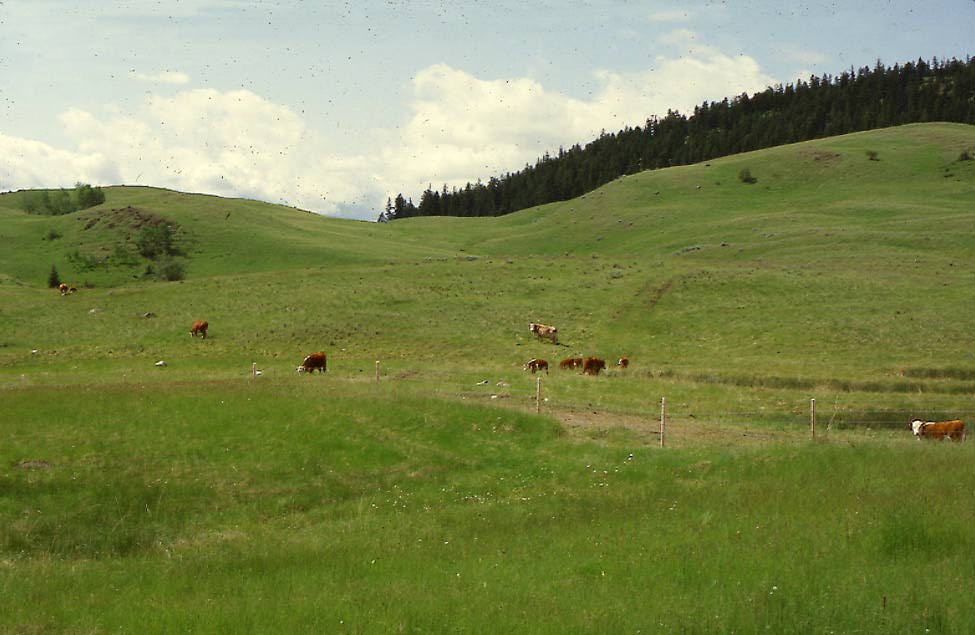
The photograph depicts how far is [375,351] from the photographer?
159 feet

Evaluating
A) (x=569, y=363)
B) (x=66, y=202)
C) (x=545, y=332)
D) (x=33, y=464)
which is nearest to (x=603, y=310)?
(x=545, y=332)

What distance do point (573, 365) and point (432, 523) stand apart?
2633 centimetres

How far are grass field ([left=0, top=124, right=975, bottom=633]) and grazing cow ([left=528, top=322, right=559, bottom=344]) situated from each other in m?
1.51

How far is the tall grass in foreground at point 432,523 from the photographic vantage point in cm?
1107

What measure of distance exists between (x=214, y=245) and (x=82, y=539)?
3305 inches

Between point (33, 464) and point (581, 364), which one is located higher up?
point (581, 364)

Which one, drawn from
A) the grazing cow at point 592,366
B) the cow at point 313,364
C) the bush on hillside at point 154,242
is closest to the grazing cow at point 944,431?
the grazing cow at point 592,366

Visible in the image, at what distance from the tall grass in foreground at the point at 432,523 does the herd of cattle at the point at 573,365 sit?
385 cm

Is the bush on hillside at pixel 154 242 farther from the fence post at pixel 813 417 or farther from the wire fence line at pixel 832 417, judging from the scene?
the fence post at pixel 813 417

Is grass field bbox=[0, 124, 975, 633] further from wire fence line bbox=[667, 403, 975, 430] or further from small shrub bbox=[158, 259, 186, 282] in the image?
small shrub bbox=[158, 259, 186, 282]

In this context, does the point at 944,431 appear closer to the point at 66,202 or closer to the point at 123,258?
the point at 123,258

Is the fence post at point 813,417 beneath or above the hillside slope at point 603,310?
beneath

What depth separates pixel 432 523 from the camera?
17.7m

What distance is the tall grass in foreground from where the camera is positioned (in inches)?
436
